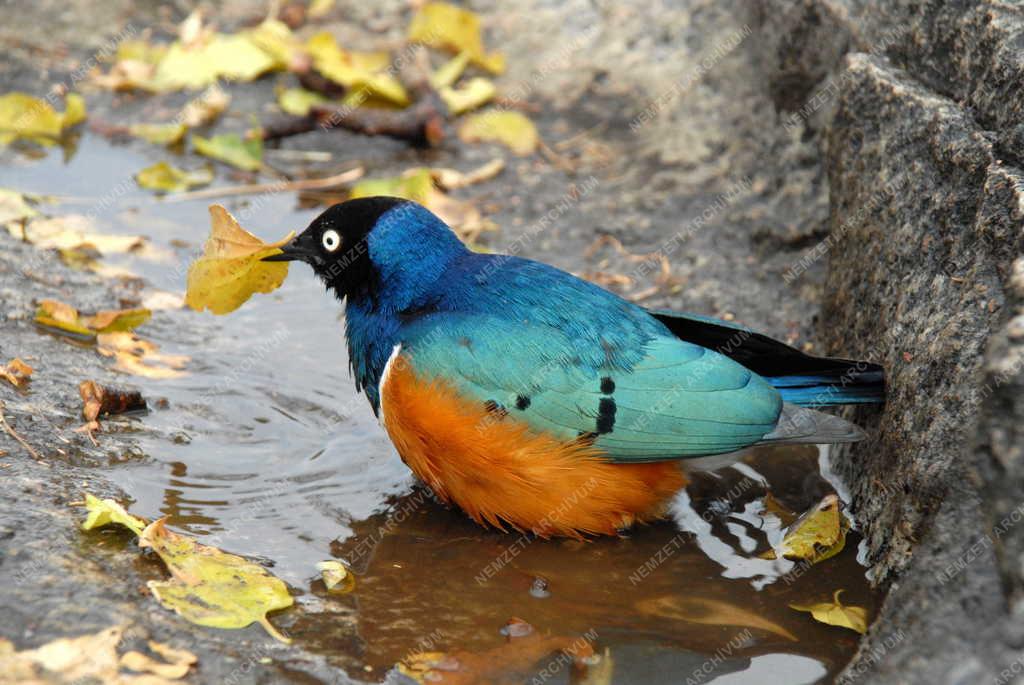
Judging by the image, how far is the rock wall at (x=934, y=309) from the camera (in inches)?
98.9

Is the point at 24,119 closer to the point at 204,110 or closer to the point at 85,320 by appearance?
the point at 204,110

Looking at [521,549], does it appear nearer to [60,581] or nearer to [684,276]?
[60,581]

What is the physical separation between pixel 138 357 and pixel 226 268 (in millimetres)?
710

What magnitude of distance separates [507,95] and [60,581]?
473cm

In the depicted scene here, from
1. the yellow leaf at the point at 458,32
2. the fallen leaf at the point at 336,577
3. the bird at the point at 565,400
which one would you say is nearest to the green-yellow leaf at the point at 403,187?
the yellow leaf at the point at 458,32

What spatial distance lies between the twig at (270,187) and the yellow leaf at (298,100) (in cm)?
62

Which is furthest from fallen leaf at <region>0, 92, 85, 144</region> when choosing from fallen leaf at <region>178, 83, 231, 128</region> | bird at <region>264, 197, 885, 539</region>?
bird at <region>264, 197, 885, 539</region>

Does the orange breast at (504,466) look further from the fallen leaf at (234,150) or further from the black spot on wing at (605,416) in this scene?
the fallen leaf at (234,150)

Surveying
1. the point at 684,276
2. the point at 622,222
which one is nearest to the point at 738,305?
the point at 684,276

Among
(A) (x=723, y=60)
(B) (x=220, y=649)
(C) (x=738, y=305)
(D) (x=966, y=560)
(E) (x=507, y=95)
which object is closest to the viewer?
(D) (x=966, y=560)

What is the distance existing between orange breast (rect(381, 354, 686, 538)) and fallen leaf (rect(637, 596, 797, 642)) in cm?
43

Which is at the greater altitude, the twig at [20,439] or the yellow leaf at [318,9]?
the yellow leaf at [318,9]

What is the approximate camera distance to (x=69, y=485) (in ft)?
11.8

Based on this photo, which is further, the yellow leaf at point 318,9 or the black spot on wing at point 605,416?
the yellow leaf at point 318,9
